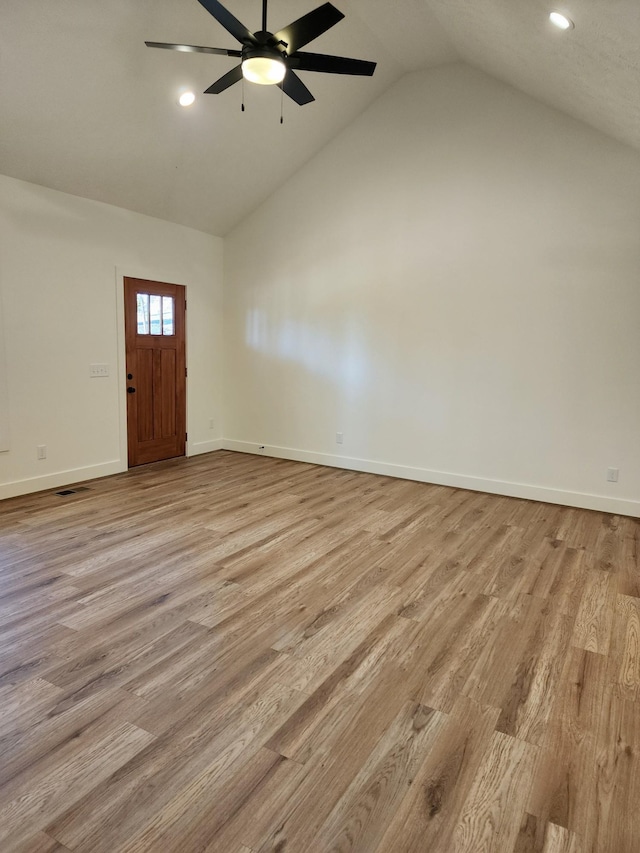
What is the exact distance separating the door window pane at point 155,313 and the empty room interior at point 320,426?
2cm

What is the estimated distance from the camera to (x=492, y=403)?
Answer: 5141 millimetres

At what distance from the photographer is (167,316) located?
616cm

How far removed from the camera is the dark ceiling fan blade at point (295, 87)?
321cm

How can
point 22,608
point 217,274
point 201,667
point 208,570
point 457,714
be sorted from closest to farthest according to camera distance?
point 457,714, point 201,667, point 22,608, point 208,570, point 217,274

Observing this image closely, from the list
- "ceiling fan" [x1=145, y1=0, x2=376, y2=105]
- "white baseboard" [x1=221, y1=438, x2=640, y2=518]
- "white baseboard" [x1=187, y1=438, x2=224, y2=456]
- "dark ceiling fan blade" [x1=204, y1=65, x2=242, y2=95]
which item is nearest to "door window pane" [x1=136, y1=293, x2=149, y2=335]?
"white baseboard" [x1=187, y1=438, x2=224, y2=456]

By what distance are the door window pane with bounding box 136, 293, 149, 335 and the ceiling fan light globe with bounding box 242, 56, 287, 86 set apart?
326cm

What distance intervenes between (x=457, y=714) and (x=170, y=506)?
3.23m

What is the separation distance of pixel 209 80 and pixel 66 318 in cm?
256

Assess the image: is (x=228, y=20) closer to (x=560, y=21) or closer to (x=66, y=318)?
(x=560, y=21)

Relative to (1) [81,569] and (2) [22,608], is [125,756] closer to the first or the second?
(2) [22,608]

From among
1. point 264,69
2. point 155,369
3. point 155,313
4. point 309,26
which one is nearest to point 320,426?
point 155,369

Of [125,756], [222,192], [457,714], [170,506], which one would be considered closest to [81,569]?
[170,506]

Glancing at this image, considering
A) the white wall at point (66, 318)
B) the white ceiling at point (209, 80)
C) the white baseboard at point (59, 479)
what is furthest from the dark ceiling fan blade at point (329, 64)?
the white baseboard at point (59, 479)

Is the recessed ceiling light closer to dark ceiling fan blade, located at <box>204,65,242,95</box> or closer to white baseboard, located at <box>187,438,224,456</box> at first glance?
dark ceiling fan blade, located at <box>204,65,242,95</box>
